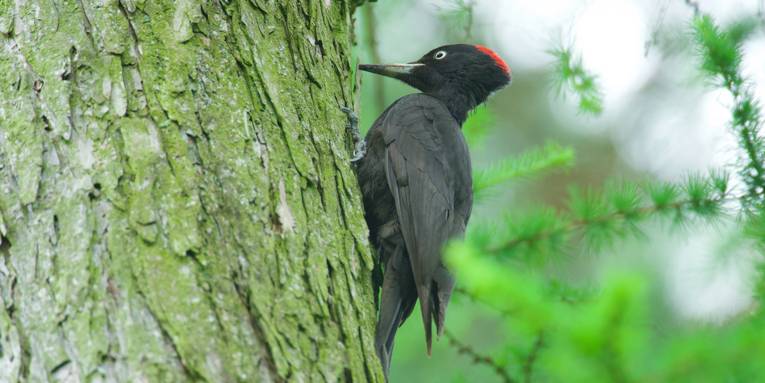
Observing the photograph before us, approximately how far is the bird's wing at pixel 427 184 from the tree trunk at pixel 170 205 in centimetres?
65

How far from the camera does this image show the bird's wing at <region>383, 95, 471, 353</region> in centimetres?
312

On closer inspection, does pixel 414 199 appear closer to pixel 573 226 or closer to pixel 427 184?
pixel 427 184

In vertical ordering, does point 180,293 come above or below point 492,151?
above

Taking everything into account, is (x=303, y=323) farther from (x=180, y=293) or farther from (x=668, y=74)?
(x=668, y=74)

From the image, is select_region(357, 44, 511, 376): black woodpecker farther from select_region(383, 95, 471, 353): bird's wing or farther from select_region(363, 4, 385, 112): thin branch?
select_region(363, 4, 385, 112): thin branch

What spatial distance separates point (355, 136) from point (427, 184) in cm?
43

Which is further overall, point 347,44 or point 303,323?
point 347,44

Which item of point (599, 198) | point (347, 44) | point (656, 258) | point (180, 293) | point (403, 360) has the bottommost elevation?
point (403, 360)

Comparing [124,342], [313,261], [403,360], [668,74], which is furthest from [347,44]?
[668,74]

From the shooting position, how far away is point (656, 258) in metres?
6.21

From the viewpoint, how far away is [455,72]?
4.34 meters

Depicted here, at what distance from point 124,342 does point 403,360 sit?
348 cm

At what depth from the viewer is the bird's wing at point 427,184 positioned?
3121mm

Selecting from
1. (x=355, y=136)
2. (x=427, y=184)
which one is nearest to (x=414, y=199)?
(x=427, y=184)
